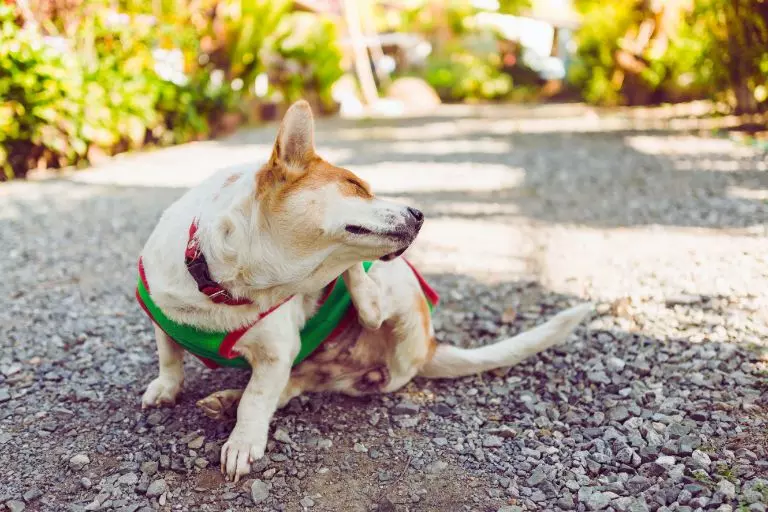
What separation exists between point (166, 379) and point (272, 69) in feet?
35.2

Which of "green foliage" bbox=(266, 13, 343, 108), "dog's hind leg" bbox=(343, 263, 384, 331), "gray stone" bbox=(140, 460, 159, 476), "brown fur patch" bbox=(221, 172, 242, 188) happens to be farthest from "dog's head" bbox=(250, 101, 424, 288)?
"green foliage" bbox=(266, 13, 343, 108)

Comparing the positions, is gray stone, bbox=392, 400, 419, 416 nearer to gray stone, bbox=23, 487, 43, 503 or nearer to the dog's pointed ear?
the dog's pointed ear

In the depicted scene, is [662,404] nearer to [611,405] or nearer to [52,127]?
[611,405]

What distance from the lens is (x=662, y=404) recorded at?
8.18ft

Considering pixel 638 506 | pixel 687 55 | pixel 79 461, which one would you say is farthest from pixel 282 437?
pixel 687 55

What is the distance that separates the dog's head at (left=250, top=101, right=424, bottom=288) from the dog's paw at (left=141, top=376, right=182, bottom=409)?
891 millimetres

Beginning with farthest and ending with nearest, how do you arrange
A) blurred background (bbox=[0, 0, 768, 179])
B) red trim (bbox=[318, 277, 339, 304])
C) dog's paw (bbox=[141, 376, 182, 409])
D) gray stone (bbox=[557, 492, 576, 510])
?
blurred background (bbox=[0, 0, 768, 179])
dog's paw (bbox=[141, 376, 182, 409])
red trim (bbox=[318, 277, 339, 304])
gray stone (bbox=[557, 492, 576, 510])

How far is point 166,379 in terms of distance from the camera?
2525 millimetres

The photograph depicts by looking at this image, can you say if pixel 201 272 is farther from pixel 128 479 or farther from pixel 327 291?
pixel 128 479

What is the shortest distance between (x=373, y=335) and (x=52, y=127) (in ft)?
18.1

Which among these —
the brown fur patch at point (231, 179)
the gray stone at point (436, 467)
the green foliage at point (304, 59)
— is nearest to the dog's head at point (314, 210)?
the brown fur patch at point (231, 179)

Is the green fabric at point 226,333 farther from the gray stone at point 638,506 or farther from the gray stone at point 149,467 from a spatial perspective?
the gray stone at point 638,506

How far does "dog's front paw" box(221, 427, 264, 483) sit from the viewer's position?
211 centimetres

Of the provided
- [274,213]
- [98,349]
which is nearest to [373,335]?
[274,213]
